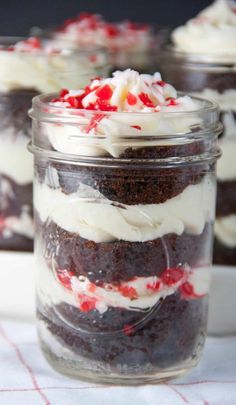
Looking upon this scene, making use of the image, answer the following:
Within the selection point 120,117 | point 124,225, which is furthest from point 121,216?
point 120,117

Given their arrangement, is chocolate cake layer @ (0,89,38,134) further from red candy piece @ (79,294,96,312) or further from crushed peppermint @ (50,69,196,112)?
red candy piece @ (79,294,96,312)

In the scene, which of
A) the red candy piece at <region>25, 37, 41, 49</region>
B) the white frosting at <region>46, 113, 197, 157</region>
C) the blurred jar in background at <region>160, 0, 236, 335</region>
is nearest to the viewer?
the white frosting at <region>46, 113, 197, 157</region>

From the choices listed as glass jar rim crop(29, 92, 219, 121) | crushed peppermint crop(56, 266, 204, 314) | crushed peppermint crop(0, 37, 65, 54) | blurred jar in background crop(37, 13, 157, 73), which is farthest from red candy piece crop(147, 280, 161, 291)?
blurred jar in background crop(37, 13, 157, 73)

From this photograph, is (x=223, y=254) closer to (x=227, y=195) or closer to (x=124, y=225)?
(x=227, y=195)

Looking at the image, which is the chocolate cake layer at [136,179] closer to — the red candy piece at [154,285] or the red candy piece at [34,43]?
the red candy piece at [154,285]

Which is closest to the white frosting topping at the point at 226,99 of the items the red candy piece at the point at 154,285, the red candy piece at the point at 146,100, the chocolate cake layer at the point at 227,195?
the chocolate cake layer at the point at 227,195

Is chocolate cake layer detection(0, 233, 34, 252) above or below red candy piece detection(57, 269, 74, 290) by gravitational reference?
below
